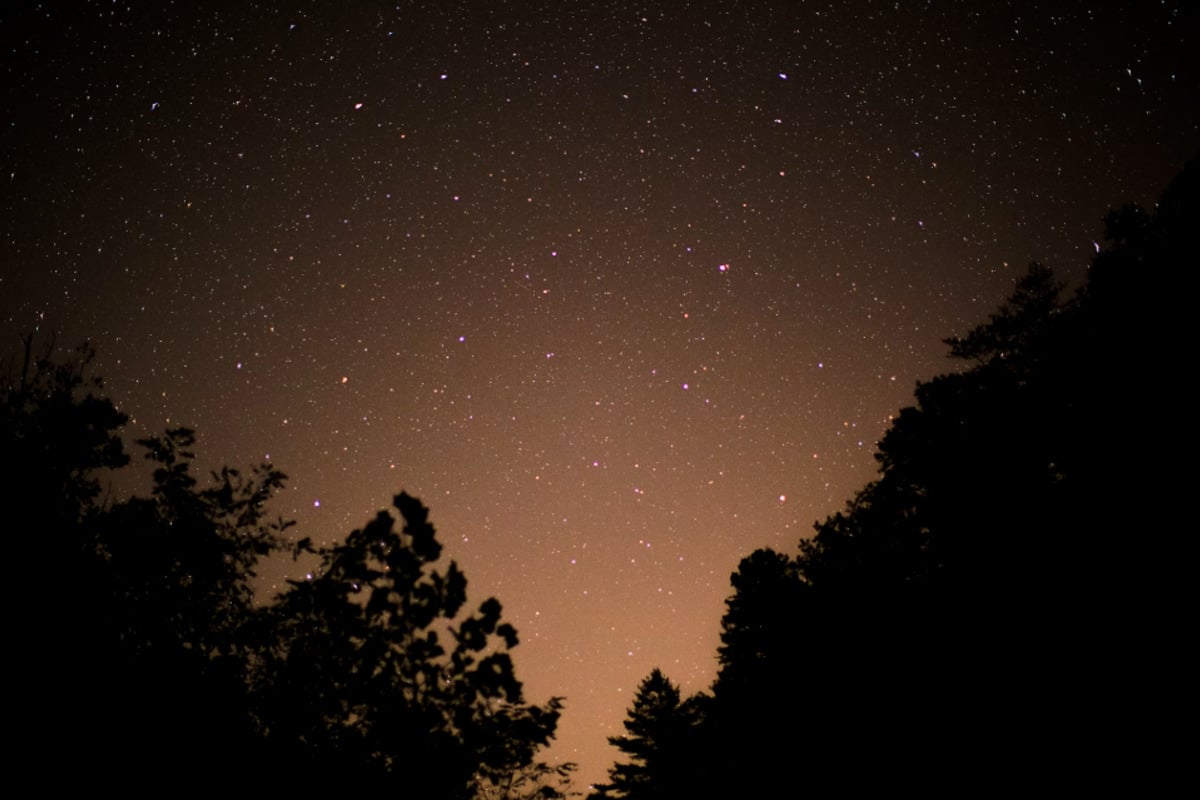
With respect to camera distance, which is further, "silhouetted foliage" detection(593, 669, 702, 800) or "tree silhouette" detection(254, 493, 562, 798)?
"silhouetted foliage" detection(593, 669, 702, 800)

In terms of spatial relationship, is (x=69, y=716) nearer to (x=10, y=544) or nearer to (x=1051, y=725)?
(x=10, y=544)

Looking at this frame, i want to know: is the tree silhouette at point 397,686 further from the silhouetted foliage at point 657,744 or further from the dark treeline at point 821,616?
the silhouetted foliage at point 657,744

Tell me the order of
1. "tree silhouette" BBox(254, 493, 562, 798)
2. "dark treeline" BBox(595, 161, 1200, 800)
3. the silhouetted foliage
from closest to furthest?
"tree silhouette" BBox(254, 493, 562, 798) < "dark treeline" BBox(595, 161, 1200, 800) < the silhouetted foliage

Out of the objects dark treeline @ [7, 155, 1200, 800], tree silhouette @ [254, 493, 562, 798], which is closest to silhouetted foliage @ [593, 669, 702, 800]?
dark treeline @ [7, 155, 1200, 800]

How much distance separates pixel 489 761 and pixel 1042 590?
31.3 feet

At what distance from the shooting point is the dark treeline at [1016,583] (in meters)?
8.07

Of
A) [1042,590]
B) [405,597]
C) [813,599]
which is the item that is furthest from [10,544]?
[813,599]

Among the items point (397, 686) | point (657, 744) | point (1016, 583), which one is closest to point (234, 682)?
Answer: point (397, 686)

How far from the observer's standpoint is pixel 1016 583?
10156 mm

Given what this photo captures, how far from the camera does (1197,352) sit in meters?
9.33

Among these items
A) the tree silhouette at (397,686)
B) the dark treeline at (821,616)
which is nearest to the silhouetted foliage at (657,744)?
the dark treeline at (821,616)

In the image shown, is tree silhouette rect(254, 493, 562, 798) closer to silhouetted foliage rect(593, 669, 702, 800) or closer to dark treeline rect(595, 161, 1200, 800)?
dark treeline rect(595, 161, 1200, 800)

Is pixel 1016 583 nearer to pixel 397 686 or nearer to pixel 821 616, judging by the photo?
pixel 821 616

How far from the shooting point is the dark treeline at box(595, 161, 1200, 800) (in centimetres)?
807
